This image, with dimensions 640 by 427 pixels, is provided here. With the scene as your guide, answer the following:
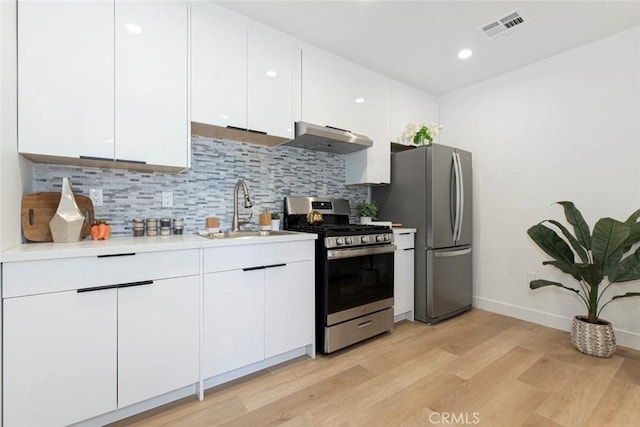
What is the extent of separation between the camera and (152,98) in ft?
6.05

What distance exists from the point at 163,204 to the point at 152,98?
28.8 inches

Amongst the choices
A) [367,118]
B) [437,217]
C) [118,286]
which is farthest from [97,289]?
[437,217]

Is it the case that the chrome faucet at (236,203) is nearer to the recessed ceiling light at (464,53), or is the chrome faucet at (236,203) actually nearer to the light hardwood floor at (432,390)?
the light hardwood floor at (432,390)

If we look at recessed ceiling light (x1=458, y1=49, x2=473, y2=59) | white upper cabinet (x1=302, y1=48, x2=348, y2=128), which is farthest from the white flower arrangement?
white upper cabinet (x1=302, y1=48, x2=348, y2=128)

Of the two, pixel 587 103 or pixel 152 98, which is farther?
pixel 587 103

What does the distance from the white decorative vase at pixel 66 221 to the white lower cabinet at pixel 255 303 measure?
27.6 inches

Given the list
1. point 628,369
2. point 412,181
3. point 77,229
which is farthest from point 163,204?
point 628,369

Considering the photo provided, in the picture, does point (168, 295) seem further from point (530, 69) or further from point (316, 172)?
point (530, 69)

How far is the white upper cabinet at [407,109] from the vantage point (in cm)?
326

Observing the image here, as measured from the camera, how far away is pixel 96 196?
1.95m

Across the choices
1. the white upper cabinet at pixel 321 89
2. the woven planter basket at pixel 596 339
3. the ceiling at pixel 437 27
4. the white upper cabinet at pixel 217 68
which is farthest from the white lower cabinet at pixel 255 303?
the woven planter basket at pixel 596 339

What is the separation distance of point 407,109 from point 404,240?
1.53 meters

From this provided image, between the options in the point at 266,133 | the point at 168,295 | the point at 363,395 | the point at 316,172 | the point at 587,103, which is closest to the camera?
the point at 168,295

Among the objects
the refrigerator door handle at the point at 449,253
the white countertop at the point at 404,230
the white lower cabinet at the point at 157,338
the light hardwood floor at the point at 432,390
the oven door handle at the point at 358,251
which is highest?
the white countertop at the point at 404,230
